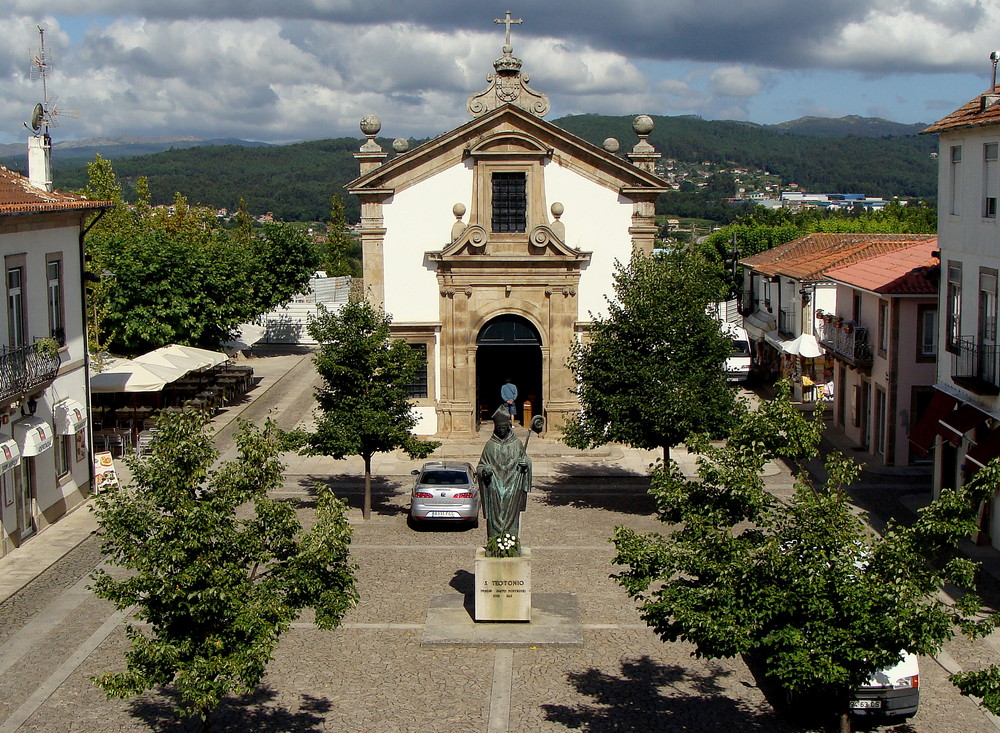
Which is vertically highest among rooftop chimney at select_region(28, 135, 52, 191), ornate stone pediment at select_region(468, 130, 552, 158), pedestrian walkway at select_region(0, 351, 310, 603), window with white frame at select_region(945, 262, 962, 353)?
ornate stone pediment at select_region(468, 130, 552, 158)

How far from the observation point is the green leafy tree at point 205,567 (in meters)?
11.4

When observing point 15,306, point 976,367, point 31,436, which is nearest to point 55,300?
point 15,306

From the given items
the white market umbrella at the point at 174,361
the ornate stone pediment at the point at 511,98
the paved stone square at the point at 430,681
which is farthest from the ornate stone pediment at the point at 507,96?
the paved stone square at the point at 430,681

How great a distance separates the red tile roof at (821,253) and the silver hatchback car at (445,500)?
16.2 metres

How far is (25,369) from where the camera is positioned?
22.8 meters

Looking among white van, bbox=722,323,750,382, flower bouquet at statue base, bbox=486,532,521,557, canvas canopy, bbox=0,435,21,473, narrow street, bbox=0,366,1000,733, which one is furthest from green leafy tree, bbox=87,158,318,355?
flower bouquet at statue base, bbox=486,532,521,557

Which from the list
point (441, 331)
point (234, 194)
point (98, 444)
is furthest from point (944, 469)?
point (234, 194)

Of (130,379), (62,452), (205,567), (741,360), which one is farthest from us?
(741,360)

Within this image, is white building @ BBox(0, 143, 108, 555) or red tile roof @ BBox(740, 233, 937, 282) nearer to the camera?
white building @ BBox(0, 143, 108, 555)

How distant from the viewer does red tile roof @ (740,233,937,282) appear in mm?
37938

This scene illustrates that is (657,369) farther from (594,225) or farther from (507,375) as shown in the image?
(507,375)

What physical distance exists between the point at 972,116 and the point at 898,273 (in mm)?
8767

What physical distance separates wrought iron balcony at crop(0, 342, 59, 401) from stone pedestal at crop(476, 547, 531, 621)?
32.9ft

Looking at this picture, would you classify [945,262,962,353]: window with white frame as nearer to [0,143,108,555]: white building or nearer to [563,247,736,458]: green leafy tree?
[563,247,736,458]: green leafy tree
